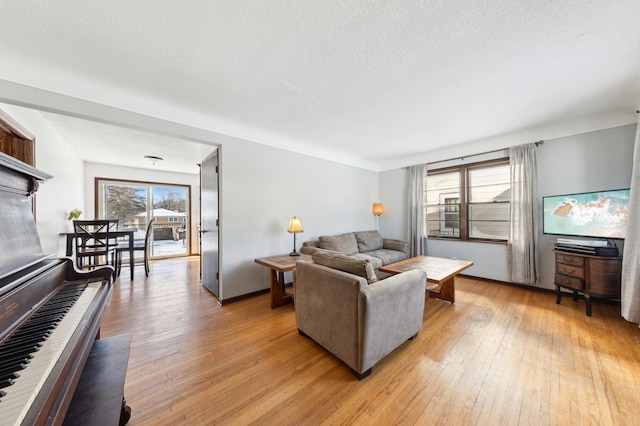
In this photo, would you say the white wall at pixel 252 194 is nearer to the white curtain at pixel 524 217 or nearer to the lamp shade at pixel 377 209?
the lamp shade at pixel 377 209

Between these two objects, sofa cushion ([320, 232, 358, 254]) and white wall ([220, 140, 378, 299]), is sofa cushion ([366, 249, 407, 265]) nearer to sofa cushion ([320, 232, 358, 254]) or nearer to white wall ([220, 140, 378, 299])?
sofa cushion ([320, 232, 358, 254])

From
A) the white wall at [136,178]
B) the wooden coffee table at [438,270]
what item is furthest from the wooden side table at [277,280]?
the white wall at [136,178]

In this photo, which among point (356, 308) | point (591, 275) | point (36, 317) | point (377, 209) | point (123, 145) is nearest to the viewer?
point (36, 317)

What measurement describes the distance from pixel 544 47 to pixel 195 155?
4969 mm

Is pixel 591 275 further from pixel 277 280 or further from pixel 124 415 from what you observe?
pixel 124 415

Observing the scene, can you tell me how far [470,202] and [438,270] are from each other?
2031 millimetres

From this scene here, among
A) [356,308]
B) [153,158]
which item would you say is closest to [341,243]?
[356,308]

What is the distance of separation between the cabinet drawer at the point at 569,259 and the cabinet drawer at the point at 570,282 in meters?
0.18

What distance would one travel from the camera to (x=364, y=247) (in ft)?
14.1

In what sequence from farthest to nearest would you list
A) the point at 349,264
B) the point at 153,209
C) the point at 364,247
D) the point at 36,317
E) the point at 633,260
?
the point at 153,209 → the point at 364,247 → the point at 633,260 → the point at 349,264 → the point at 36,317

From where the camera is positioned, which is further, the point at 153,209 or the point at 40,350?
the point at 153,209

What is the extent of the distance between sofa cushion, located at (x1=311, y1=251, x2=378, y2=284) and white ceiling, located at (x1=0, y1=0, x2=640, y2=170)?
64.6 inches

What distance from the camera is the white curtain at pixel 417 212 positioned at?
14.5ft

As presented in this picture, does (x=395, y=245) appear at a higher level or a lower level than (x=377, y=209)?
lower
